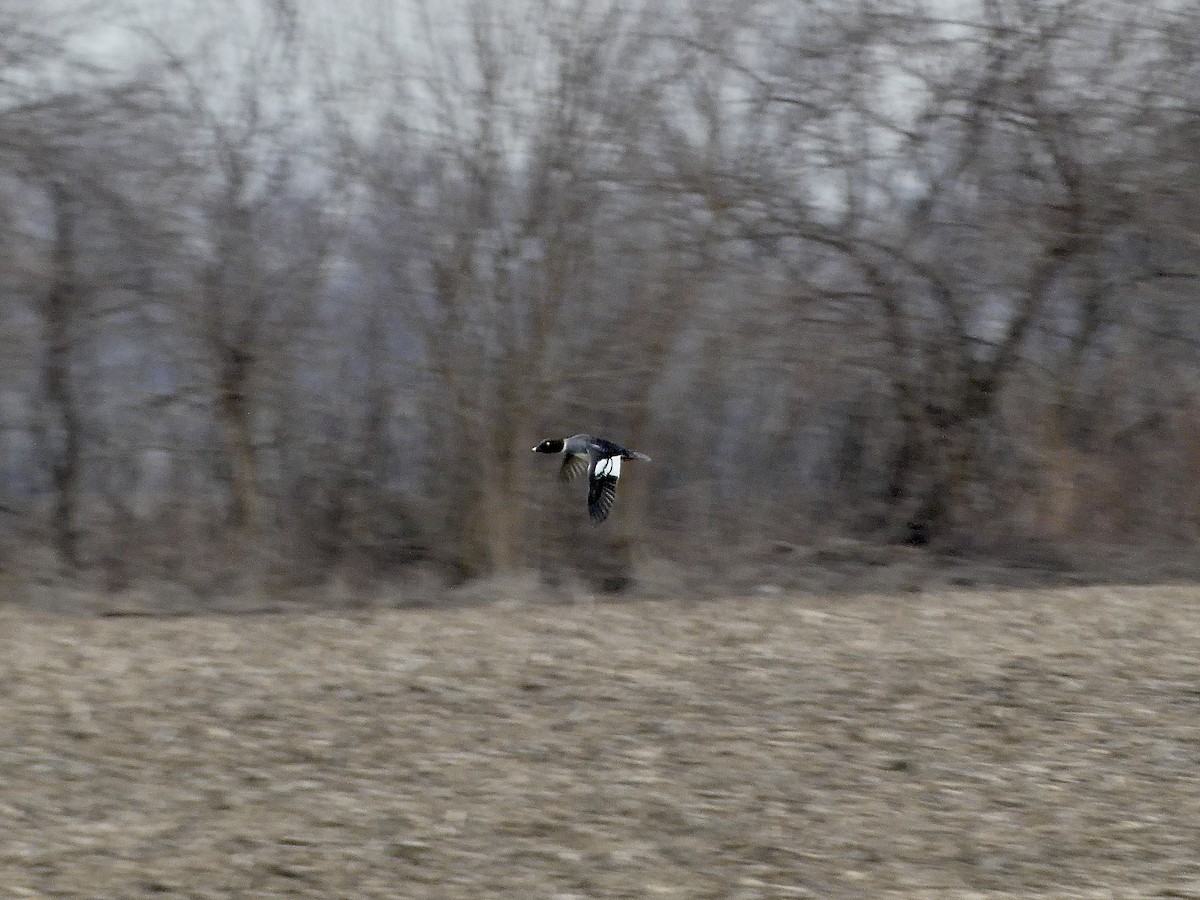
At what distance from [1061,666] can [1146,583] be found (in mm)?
4531

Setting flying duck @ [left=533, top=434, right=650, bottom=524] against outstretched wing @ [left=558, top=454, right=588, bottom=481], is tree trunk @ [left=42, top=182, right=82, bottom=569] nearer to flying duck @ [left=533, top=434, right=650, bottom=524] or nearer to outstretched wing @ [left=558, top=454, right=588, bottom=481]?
outstretched wing @ [left=558, top=454, right=588, bottom=481]

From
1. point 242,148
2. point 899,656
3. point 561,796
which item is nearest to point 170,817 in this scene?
point 561,796

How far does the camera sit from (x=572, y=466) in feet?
37.2

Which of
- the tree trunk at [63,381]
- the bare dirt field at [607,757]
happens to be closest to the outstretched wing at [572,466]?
the bare dirt field at [607,757]

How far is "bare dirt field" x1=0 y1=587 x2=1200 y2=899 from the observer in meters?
5.84

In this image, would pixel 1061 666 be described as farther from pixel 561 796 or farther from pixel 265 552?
pixel 265 552

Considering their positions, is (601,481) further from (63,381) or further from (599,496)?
(63,381)

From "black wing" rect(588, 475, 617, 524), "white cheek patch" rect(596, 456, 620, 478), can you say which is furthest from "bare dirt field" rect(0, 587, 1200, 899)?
"white cheek patch" rect(596, 456, 620, 478)

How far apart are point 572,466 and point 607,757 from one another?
14.5 ft

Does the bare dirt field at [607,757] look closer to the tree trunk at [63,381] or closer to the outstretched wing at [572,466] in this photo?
the outstretched wing at [572,466]

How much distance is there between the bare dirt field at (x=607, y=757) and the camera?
5.84 m

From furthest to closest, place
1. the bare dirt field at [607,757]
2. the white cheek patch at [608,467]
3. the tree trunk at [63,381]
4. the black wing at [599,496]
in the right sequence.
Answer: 1. the tree trunk at [63,381]
2. the white cheek patch at [608,467]
3. the black wing at [599,496]
4. the bare dirt field at [607,757]

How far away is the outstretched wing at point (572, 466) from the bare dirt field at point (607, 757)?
1.13 metres

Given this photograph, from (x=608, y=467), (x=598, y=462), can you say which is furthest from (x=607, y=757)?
(x=598, y=462)
